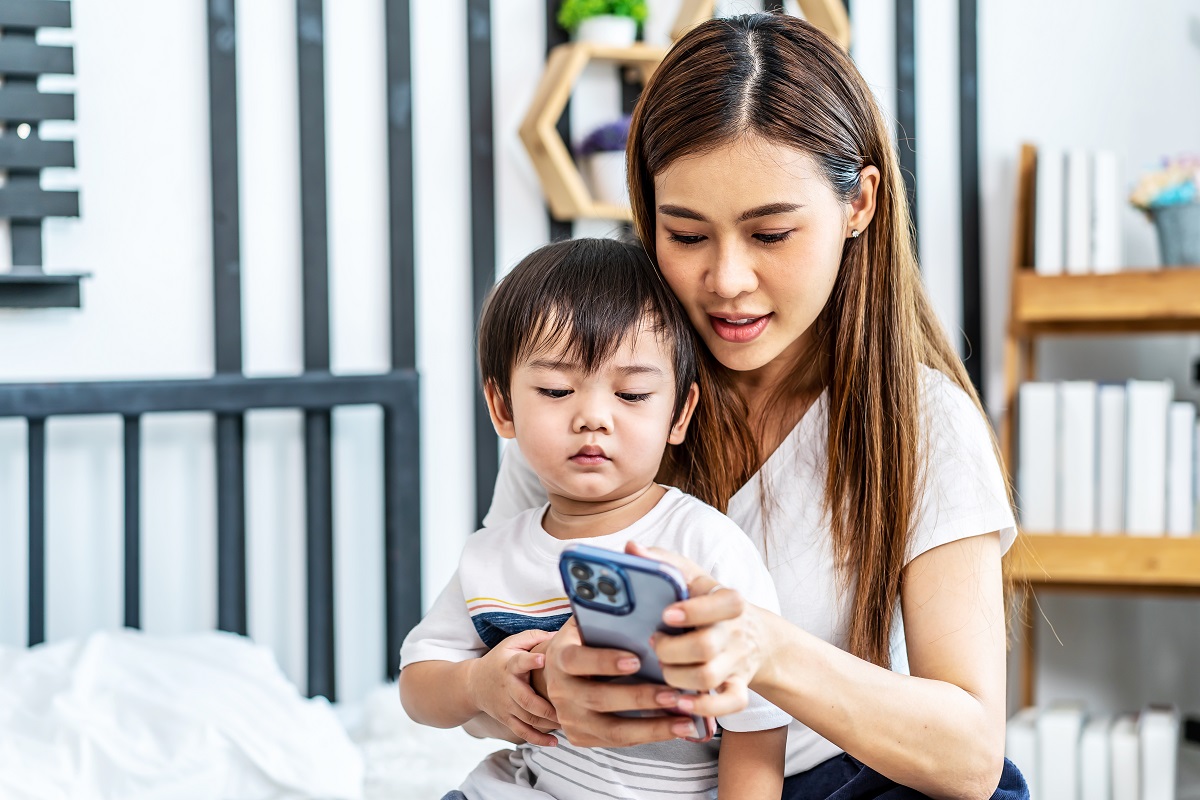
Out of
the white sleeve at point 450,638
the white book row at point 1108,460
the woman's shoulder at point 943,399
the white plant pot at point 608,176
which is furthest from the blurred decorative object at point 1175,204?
the white sleeve at point 450,638

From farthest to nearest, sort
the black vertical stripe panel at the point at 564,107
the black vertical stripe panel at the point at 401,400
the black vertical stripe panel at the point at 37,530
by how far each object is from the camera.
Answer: the black vertical stripe panel at the point at 564,107 → the black vertical stripe panel at the point at 401,400 → the black vertical stripe panel at the point at 37,530

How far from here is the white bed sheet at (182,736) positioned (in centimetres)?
148

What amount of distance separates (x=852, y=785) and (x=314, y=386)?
1409 millimetres

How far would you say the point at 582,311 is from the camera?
1027mm

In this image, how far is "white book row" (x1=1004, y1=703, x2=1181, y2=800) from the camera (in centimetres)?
231

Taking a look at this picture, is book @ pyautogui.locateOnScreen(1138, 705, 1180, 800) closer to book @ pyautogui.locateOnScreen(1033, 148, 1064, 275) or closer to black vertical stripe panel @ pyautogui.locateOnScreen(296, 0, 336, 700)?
book @ pyautogui.locateOnScreen(1033, 148, 1064, 275)

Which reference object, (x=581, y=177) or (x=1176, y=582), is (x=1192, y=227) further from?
(x=581, y=177)

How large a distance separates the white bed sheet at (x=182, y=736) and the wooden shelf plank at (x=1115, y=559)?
1.26 meters

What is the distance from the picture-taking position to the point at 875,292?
1.18m

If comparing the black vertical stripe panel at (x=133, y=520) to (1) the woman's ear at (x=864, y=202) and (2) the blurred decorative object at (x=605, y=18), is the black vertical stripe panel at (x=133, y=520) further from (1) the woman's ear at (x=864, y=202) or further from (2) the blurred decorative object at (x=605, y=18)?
(1) the woman's ear at (x=864, y=202)

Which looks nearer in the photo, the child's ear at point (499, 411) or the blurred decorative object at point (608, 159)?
the child's ear at point (499, 411)

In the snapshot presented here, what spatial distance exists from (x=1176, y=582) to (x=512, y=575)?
6.00ft

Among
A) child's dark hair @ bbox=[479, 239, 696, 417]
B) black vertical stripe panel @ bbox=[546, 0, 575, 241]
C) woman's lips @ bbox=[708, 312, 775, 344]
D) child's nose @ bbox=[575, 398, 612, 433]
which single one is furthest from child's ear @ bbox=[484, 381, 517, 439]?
black vertical stripe panel @ bbox=[546, 0, 575, 241]

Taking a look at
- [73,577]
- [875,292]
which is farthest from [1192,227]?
[73,577]
